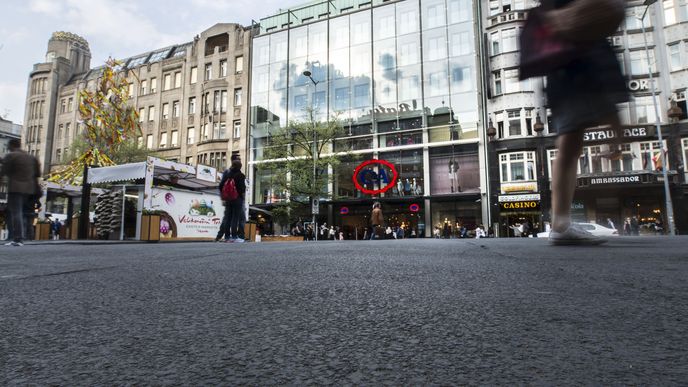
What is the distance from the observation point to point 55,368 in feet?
2.65

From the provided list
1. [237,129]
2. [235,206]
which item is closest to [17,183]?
[235,206]

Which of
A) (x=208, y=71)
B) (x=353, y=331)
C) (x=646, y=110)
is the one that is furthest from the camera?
(x=208, y=71)

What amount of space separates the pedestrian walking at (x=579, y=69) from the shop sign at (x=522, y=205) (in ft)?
91.4

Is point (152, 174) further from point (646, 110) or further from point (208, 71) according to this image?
point (208, 71)

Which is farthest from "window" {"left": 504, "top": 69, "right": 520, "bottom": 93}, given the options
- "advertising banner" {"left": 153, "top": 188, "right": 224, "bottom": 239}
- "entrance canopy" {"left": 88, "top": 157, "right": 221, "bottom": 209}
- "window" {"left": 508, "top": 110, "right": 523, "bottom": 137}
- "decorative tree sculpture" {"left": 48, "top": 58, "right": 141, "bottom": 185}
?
"decorative tree sculpture" {"left": 48, "top": 58, "right": 141, "bottom": 185}

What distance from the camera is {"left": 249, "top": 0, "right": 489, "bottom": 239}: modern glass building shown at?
32.0 m

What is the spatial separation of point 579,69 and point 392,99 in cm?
3201

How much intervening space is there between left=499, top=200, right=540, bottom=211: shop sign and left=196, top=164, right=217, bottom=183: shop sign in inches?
796

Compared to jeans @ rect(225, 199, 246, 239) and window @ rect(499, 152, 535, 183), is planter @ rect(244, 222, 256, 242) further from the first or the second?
window @ rect(499, 152, 535, 183)

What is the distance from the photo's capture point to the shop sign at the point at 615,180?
27266 mm

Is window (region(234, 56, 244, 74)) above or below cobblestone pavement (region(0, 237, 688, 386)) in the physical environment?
above

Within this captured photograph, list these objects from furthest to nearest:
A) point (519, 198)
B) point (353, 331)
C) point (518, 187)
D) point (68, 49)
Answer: point (68, 49) → point (518, 187) → point (519, 198) → point (353, 331)

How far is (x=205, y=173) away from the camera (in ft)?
58.7

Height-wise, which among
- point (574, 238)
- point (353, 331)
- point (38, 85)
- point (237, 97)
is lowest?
point (353, 331)
